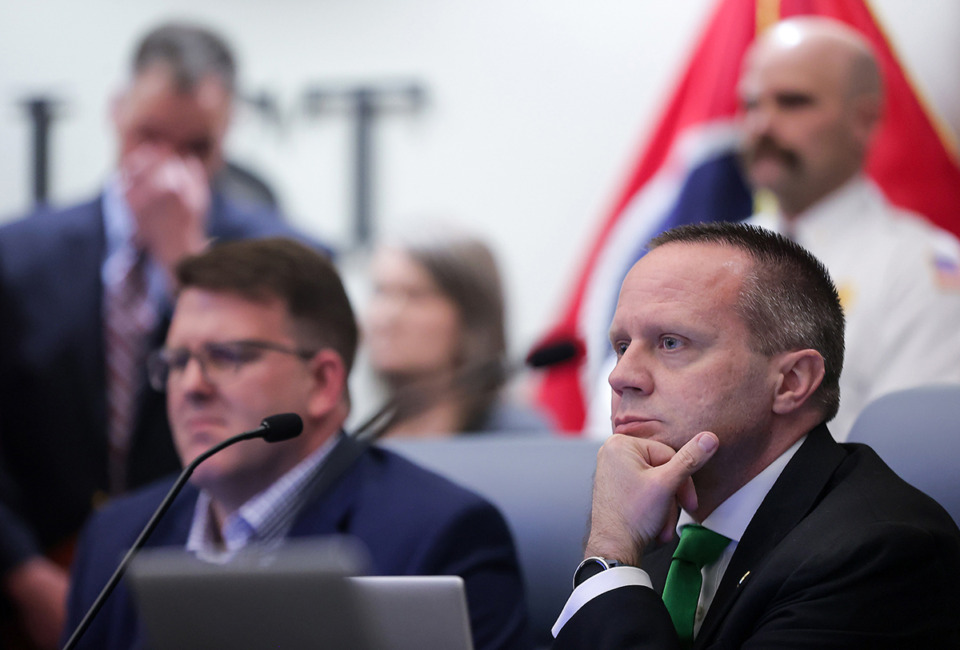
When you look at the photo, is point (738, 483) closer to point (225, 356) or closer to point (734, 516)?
point (734, 516)

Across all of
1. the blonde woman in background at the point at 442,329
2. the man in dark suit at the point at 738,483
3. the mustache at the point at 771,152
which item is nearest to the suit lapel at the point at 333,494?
the man in dark suit at the point at 738,483

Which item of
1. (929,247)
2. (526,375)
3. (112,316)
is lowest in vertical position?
(526,375)

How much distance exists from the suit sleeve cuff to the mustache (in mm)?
1735

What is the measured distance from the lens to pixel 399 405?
202 centimetres

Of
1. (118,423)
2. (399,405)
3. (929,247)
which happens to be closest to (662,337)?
(399,405)

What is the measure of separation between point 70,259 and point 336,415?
123 centimetres

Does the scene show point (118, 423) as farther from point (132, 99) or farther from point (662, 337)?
point (662, 337)

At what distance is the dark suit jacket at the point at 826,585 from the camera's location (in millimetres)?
1186

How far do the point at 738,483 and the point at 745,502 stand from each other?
2 cm

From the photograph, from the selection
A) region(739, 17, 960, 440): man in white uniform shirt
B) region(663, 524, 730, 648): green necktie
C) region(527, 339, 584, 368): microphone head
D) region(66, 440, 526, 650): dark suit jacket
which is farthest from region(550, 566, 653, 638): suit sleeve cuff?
region(739, 17, 960, 440): man in white uniform shirt

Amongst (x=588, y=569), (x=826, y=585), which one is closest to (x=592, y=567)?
(x=588, y=569)

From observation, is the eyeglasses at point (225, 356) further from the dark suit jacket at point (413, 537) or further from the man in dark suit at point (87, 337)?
the man in dark suit at point (87, 337)

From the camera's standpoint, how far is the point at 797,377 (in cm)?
137

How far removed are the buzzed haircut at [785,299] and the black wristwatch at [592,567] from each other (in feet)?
0.99
